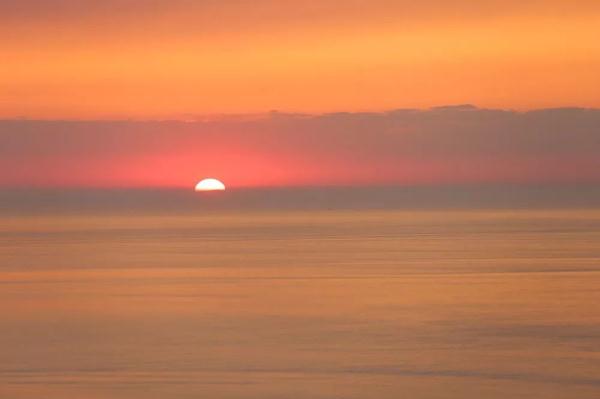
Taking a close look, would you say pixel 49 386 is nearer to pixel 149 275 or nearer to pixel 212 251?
pixel 149 275

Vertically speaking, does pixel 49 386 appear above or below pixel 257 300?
below

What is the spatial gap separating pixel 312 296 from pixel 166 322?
5194 millimetres

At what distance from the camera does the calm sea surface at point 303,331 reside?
37.3 feet

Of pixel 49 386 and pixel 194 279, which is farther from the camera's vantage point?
pixel 194 279

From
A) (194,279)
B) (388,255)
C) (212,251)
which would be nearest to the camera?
(194,279)

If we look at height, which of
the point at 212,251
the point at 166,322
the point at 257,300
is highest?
the point at 212,251

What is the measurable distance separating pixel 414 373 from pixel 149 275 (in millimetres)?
17903

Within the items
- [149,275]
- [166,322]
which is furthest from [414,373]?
[149,275]

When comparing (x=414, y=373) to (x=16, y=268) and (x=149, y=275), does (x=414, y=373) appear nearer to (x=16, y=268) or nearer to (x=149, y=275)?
(x=149, y=275)

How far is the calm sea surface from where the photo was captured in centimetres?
1136

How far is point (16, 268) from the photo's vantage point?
32.6m

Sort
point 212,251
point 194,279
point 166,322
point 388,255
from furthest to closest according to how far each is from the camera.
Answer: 1. point 212,251
2. point 388,255
3. point 194,279
4. point 166,322

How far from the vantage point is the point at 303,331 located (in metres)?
16.0

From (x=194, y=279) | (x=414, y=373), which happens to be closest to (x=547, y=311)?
(x=414, y=373)
